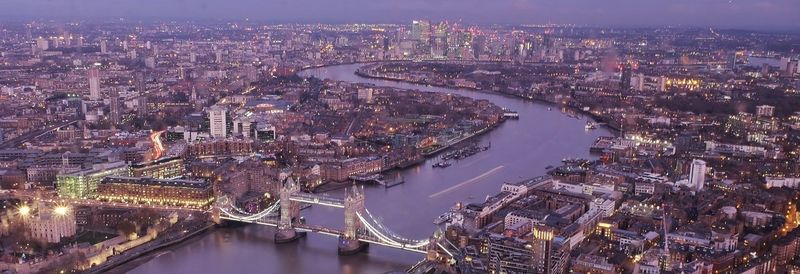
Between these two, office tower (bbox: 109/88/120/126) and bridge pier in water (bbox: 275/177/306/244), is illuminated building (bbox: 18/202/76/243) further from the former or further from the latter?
office tower (bbox: 109/88/120/126)

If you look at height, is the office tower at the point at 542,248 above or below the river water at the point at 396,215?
above

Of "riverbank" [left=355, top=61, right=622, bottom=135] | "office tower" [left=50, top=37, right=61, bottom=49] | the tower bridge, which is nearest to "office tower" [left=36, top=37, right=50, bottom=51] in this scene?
"office tower" [left=50, top=37, right=61, bottom=49]

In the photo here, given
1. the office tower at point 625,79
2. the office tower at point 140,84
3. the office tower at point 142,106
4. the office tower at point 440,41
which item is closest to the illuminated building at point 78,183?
the office tower at point 142,106

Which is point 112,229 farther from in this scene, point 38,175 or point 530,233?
point 530,233

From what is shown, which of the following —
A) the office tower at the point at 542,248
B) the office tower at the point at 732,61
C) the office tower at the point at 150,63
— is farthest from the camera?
the office tower at the point at 732,61

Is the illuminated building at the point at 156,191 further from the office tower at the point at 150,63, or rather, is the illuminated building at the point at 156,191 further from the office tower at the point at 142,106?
the office tower at the point at 150,63

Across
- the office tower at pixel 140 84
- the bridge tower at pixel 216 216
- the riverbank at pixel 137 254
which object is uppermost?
the office tower at pixel 140 84

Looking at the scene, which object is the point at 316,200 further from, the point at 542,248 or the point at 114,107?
the point at 114,107
